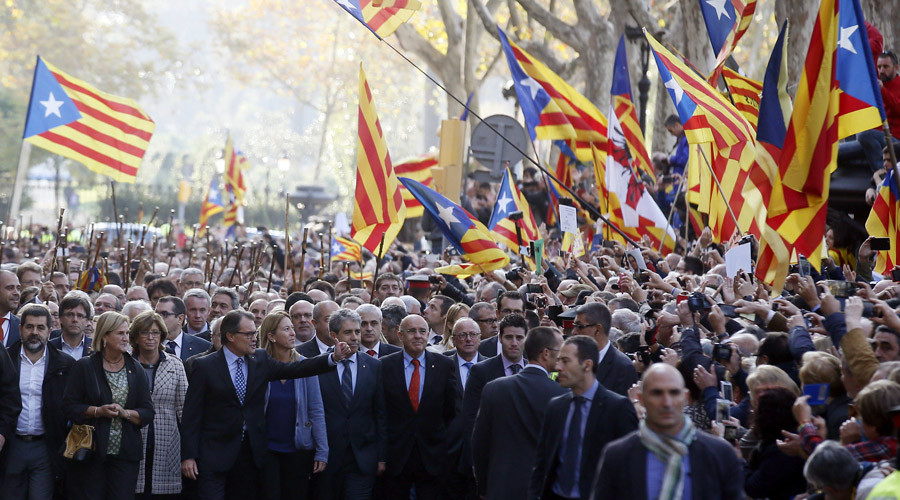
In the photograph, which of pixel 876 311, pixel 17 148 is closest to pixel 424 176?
pixel 876 311

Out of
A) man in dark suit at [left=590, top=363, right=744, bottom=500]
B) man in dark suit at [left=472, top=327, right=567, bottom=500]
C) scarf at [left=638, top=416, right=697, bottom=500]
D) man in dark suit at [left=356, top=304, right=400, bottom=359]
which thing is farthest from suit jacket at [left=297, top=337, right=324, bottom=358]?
scarf at [left=638, top=416, right=697, bottom=500]

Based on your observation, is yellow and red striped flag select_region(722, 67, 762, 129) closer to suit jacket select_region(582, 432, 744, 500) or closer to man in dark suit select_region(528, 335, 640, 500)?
man in dark suit select_region(528, 335, 640, 500)

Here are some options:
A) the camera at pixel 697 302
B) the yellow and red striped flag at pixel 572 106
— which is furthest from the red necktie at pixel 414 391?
the yellow and red striped flag at pixel 572 106

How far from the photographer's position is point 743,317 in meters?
8.89

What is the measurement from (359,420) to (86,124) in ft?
25.2

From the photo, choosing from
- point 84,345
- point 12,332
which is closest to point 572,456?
point 84,345

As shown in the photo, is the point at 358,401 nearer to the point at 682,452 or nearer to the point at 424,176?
the point at 682,452

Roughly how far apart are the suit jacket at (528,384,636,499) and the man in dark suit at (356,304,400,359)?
128 inches

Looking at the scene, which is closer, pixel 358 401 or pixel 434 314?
pixel 358 401

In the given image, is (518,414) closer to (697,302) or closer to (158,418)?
(697,302)

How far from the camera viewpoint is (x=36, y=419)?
9.50 metres

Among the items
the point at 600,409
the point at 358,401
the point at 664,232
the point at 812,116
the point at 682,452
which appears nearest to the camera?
the point at 682,452

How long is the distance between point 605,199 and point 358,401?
4.79 m

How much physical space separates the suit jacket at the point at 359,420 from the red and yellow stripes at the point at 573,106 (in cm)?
497
